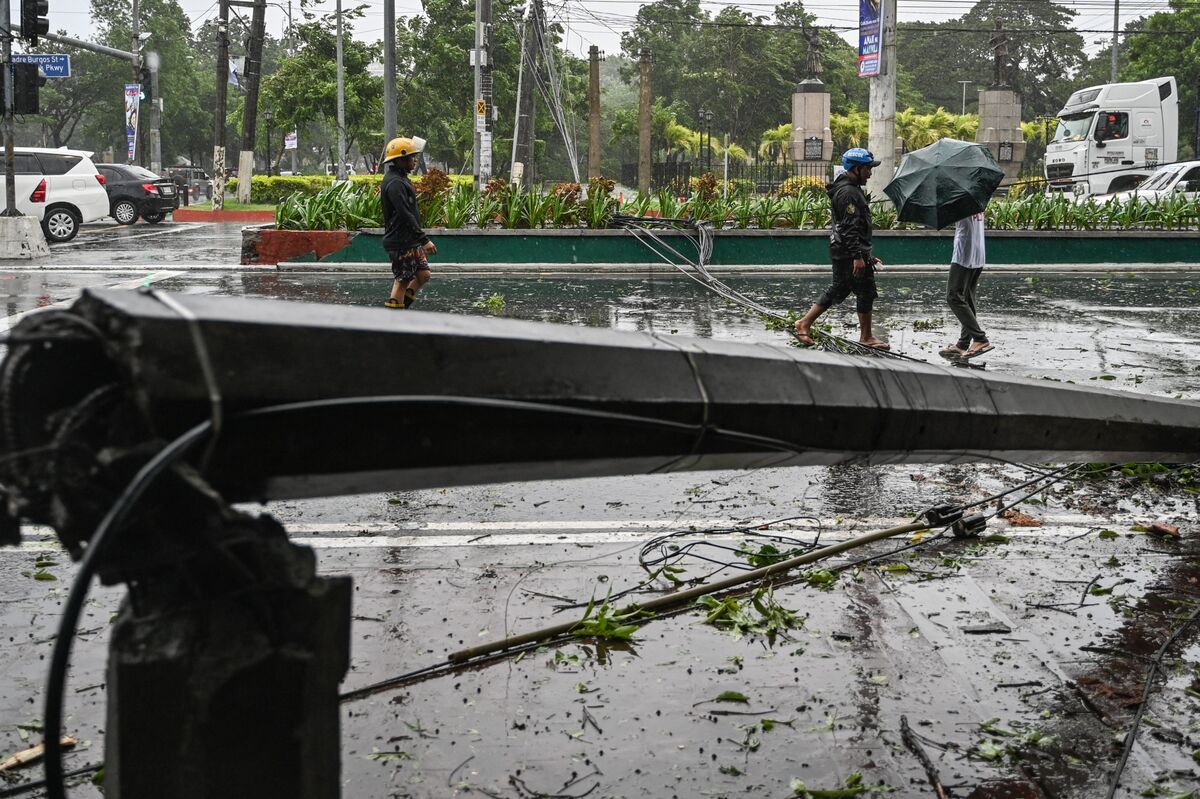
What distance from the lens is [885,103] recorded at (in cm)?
2311

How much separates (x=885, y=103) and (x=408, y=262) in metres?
12.9

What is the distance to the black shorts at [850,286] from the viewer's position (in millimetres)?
11789

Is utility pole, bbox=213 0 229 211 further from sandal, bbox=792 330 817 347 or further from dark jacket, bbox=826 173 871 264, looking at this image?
dark jacket, bbox=826 173 871 264

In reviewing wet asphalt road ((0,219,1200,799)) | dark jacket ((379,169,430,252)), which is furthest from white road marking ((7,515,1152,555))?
dark jacket ((379,169,430,252))

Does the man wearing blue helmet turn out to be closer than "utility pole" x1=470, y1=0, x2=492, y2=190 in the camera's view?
Yes

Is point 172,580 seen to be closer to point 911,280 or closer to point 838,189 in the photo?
point 838,189

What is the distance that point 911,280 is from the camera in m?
19.8

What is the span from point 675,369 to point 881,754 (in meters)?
1.61

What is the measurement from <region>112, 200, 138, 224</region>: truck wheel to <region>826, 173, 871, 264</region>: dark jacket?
26.8 meters

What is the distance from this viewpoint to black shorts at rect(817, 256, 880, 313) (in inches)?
464

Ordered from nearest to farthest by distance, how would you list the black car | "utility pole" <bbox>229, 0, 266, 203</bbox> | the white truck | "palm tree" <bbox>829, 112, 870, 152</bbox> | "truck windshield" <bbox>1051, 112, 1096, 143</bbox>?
the black car → the white truck → "truck windshield" <bbox>1051, 112, 1096, 143</bbox> → "utility pole" <bbox>229, 0, 266, 203</bbox> → "palm tree" <bbox>829, 112, 870, 152</bbox>

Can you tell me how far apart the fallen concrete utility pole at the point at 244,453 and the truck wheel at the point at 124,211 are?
34.2 metres

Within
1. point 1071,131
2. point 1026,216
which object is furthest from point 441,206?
point 1071,131

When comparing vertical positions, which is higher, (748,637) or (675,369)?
(675,369)
